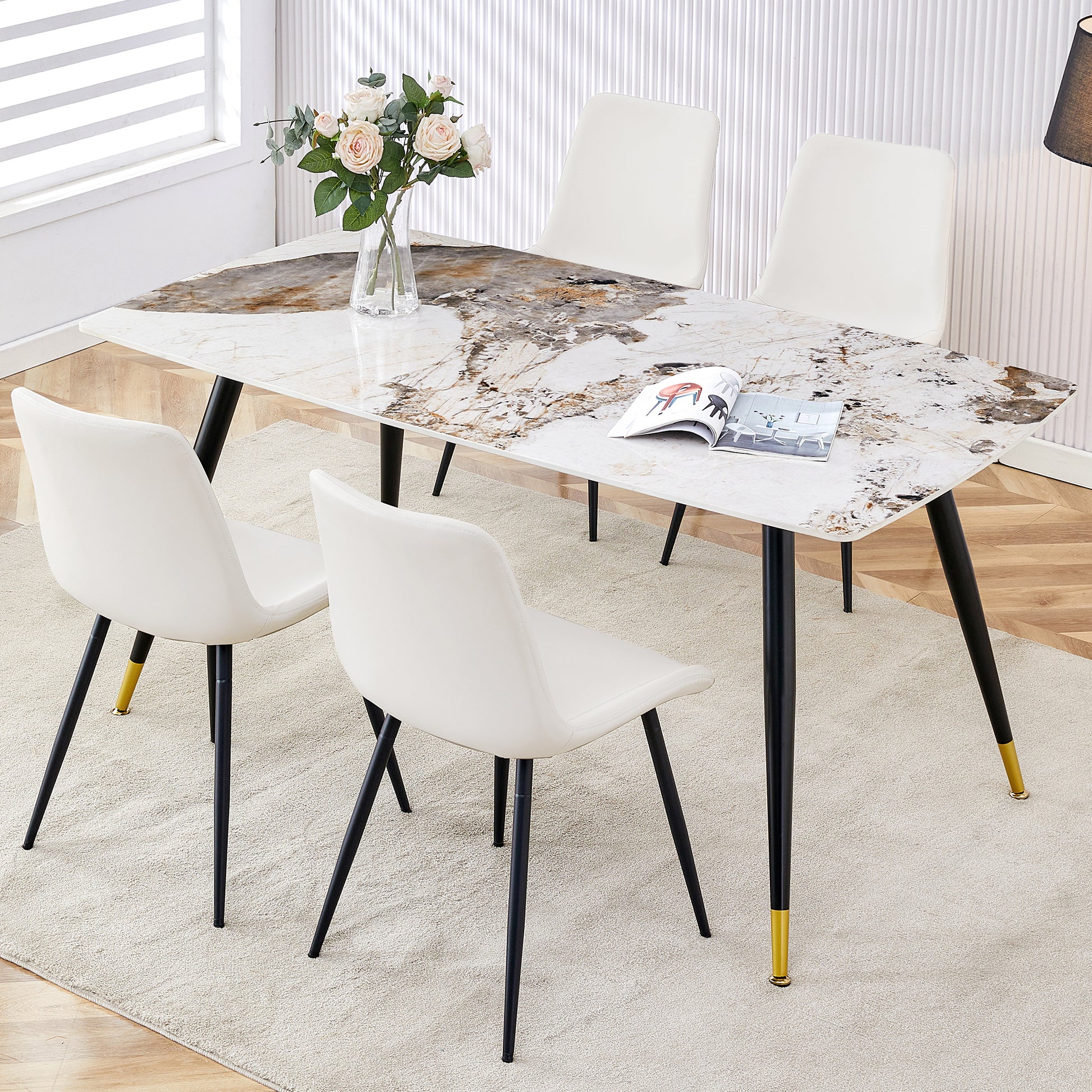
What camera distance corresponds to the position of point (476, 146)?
2785mm

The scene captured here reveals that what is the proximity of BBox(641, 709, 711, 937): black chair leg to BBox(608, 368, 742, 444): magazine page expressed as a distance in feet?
1.48

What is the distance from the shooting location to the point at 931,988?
89.1 inches

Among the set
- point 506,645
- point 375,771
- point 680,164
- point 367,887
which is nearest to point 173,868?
point 367,887

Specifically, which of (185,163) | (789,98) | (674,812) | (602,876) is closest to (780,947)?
(674,812)

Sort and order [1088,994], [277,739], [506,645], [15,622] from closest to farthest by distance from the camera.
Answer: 1. [506,645]
2. [1088,994]
3. [277,739]
4. [15,622]

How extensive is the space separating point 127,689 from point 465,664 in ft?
3.81

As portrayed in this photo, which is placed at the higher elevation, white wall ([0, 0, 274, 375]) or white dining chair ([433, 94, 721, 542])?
white dining chair ([433, 94, 721, 542])

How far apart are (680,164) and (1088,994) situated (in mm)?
2259

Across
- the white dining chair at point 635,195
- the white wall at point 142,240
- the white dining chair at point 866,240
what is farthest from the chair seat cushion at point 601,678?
the white wall at point 142,240

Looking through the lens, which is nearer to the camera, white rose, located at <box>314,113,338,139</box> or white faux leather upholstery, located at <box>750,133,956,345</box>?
white rose, located at <box>314,113,338,139</box>

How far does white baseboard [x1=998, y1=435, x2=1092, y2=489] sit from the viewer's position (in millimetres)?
4016

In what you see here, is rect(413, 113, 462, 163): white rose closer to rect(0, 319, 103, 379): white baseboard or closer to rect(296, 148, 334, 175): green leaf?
rect(296, 148, 334, 175): green leaf

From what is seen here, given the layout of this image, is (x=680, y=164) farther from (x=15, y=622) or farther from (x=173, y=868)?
(x=173, y=868)

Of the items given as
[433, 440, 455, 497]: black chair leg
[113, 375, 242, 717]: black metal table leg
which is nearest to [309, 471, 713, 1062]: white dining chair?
[113, 375, 242, 717]: black metal table leg
